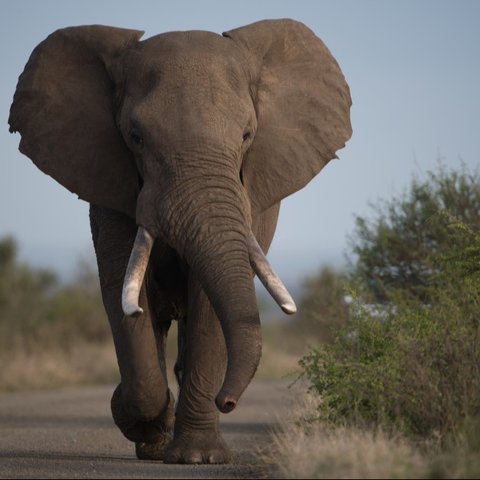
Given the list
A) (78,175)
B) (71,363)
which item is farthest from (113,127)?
(71,363)

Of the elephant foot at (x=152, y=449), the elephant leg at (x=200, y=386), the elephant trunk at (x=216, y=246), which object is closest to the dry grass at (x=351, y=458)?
the elephant trunk at (x=216, y=246)

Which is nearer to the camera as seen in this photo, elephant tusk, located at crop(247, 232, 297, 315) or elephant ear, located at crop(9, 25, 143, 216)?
elephant tusk, located at crop(247, 232, 297, 315)

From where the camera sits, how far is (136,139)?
1081cm

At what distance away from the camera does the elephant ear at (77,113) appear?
11398 millimetres

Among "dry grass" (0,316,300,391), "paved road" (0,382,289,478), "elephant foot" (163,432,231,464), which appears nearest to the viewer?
"paved road" (0,382,289,478)

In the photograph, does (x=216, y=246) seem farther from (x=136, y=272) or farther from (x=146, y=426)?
(x=146, y=426)

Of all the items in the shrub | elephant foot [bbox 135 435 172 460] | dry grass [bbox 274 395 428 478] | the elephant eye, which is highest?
the shrub

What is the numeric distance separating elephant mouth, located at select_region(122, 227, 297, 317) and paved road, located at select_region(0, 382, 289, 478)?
3.79 ft

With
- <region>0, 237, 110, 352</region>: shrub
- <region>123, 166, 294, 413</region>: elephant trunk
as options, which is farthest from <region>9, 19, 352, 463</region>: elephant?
<region>0, 237, 110, 352</region>: shrub

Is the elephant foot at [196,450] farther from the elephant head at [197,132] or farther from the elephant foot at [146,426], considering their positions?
the elephant head at [197,132]

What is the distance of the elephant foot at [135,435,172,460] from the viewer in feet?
39.1

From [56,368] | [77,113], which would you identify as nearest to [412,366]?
[77,113]

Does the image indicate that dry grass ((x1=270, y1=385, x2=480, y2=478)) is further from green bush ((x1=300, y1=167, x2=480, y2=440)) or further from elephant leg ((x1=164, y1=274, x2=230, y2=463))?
elephant leg ((x1=164, y1=274, x2=230, y2=463))

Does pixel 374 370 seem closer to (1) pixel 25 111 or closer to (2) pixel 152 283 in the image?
(2) pixel 152 283
